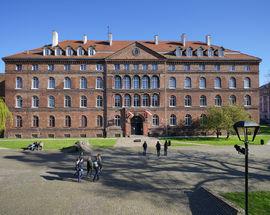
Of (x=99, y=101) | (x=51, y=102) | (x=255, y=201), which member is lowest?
(x=255, y=201)

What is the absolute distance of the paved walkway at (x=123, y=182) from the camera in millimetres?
13828

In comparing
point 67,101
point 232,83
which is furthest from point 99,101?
point 232,83

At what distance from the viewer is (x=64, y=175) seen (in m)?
20.9

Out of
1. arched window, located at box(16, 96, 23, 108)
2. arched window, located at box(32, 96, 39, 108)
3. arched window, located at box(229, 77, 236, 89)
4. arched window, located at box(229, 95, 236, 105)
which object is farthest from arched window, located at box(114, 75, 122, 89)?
arched window, located at box(229, 95, 236, 105)

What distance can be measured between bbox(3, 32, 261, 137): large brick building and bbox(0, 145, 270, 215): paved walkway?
20.8 metres

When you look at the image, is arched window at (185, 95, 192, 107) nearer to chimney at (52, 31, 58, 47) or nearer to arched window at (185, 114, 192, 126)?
arched window at (185, 114, 192, 126)

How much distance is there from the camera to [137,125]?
174 feet

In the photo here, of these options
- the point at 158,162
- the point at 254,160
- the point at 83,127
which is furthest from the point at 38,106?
the point at 254,160

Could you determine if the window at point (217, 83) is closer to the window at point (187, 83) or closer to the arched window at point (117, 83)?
the window at point (187, 83)

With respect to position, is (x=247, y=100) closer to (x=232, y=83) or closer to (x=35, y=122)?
(x=232, y=83)

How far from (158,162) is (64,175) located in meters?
9.23

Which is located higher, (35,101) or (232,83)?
(232,83)

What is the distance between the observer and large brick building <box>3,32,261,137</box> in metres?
51.1

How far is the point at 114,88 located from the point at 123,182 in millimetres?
34048
